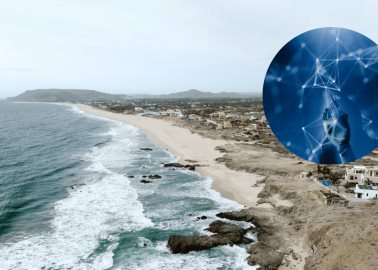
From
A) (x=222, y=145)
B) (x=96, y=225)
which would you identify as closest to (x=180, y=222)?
(x=96, y=225)

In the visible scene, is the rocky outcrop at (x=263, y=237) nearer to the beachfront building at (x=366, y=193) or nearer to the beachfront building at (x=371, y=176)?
the beachfront building at (x=366, y=193)

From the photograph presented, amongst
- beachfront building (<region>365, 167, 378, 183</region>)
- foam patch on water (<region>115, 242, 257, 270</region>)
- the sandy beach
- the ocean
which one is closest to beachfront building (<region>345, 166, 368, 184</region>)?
beachfront building (<region>365, 167, 378, 183</region>)

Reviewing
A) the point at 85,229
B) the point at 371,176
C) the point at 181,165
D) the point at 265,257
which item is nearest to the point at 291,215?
the point at 265,257

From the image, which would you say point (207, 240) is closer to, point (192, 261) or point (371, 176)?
point (192, 261)

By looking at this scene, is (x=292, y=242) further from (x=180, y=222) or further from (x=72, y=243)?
(x=72, y=243)

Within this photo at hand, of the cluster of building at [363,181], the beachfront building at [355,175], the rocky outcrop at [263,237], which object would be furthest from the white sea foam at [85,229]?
the beachfront building at [355,175]

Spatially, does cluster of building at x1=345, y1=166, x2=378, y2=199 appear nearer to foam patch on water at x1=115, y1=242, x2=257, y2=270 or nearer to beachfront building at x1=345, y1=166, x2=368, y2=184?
beachfront building at x1=345, y1=166, x2=368, y2=184
